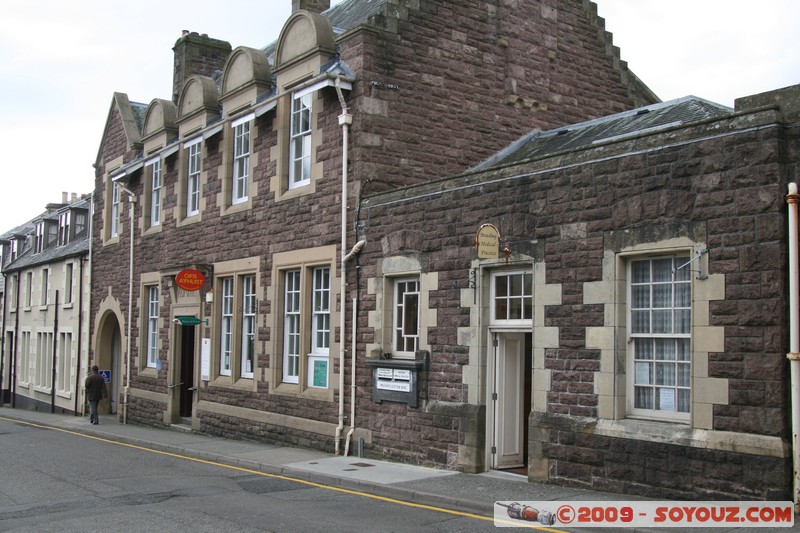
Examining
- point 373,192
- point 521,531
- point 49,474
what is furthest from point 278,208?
point 521,531

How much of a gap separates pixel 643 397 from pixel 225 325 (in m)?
12.6

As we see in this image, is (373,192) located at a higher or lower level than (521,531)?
higher

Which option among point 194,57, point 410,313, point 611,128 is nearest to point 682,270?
point 410,313

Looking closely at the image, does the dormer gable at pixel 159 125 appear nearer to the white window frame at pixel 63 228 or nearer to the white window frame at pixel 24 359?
the white window frame at pixel 63 228

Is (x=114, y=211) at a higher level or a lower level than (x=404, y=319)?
higher

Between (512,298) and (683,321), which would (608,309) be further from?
(512,298)

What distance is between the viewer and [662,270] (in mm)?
10914

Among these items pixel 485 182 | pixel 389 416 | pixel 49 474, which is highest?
pixel 485 182

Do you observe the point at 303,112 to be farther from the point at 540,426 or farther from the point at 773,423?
the point at 773,423

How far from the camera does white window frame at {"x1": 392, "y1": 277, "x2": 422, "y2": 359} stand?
15.1 m

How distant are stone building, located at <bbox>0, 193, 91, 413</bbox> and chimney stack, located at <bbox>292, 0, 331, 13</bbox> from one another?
12.9 m

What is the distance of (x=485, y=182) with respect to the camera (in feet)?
43.7

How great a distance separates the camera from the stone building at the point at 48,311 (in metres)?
32.0

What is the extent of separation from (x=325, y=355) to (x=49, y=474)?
556cm
